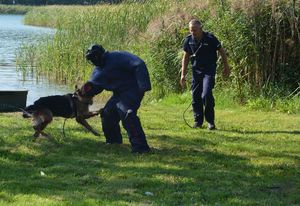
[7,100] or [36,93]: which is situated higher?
[7,100]

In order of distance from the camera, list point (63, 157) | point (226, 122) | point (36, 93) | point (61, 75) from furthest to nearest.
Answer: point (61, 75) < point (36, 93) < point (226, 122) < point (63, 157)

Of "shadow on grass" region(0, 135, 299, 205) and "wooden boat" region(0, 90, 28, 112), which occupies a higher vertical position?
"shadow on grass" region(0, 135, 299, 205)

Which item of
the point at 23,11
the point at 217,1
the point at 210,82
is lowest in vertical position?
the point at 23,11

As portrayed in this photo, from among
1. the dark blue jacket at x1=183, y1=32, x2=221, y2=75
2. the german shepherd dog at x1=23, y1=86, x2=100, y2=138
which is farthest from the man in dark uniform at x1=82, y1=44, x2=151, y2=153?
the dark blue jacket at x1=183, y1=32, x2=221, y2=75

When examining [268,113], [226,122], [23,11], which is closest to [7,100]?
[226,122]

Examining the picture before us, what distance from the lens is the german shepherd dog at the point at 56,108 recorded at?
7.68m

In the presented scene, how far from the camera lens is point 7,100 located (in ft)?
36.8

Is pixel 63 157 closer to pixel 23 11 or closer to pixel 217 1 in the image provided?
pixel 217 1

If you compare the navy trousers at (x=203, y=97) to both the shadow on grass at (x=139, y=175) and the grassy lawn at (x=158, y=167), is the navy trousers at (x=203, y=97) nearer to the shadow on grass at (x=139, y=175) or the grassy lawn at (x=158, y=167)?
the grassy lawn at (x=158, y=167)

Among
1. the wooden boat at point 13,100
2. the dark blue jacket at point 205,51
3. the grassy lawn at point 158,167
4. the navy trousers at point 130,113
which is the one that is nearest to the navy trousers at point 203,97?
the dark blue jacket at point 205,51

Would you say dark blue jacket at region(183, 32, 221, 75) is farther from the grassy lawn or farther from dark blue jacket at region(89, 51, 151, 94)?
dark blue jacket at region(89, 51, 151, 94)

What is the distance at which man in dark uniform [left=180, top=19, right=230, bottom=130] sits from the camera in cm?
900

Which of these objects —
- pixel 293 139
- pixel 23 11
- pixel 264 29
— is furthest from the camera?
pixel 23 11

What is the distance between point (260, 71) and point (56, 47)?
28.9ft
